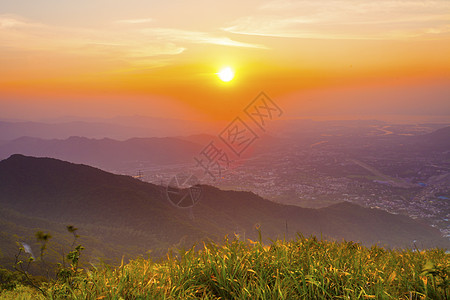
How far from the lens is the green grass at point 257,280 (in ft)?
16.4

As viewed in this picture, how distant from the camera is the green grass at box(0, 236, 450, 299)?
4.99 metres

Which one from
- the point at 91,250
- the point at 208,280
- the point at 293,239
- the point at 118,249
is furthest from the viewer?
the point at 118,249

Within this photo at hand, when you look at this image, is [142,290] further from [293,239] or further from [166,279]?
[293,239]

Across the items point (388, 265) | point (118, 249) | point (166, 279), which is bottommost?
point (118, 249)

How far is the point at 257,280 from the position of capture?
5195 mm

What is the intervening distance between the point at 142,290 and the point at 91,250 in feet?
597

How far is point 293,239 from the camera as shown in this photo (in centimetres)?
791

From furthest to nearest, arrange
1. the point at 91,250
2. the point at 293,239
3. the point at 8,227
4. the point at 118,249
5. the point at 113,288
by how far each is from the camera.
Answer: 1. the point at 8,227
2. the point at 118,249
3. the point at 91,250
4. the point at 293,239
5. the point at 113,288

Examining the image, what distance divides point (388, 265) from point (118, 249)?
19820 centimetres

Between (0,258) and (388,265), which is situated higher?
(388,265)

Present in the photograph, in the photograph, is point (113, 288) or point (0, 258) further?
point (0, 258)

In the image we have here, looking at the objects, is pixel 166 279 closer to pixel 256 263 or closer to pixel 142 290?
pixel 142 290

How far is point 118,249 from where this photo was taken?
602 ft

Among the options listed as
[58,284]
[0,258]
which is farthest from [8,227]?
[58,284]
